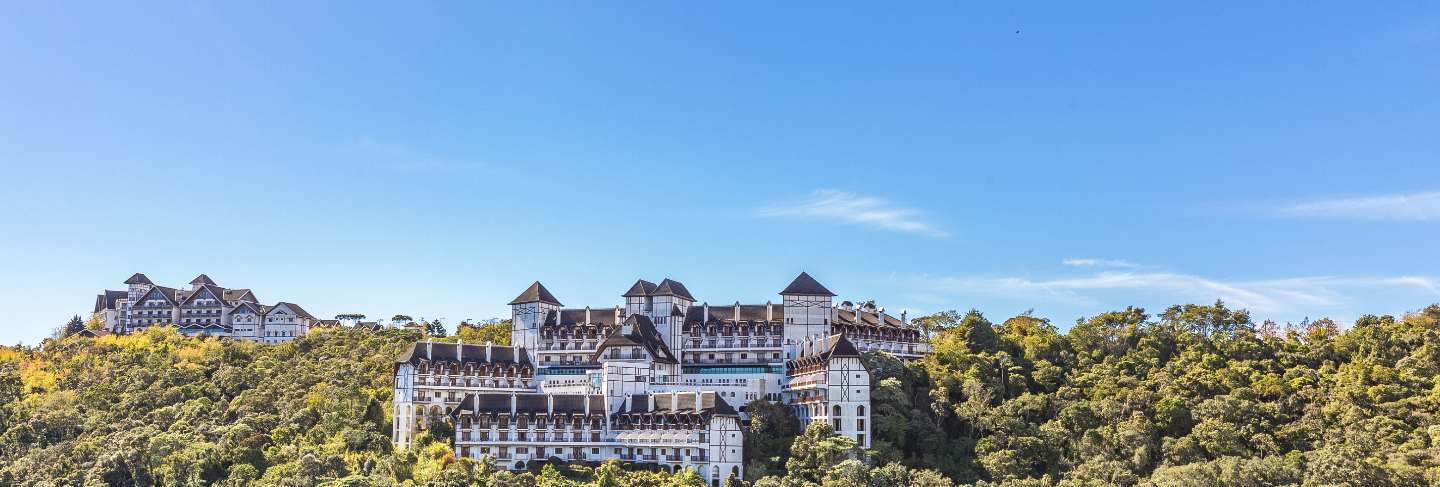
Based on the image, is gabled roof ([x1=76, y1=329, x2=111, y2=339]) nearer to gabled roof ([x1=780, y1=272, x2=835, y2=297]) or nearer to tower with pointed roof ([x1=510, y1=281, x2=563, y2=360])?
tower with pointed roof ([x1=510, y1=281, x2=563, y2=360])

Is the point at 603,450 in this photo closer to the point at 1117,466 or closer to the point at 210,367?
the point at 1117,466

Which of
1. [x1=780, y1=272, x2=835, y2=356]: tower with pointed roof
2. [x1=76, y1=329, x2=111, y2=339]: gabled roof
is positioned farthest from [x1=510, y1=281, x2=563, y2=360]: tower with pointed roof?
[x1=76, y1=329, x2=111, y2=339]: gabled roof

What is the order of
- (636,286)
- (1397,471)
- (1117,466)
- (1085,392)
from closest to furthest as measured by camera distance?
(1397,471)
(1117,466)
(1085,392)
(636,286)

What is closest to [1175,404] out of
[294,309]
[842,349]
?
[842,349]

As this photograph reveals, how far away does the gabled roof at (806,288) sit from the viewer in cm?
7969

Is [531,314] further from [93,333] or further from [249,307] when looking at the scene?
[93,333]

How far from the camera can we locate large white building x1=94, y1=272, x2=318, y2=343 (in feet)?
353

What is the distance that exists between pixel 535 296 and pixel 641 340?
11.0 metres

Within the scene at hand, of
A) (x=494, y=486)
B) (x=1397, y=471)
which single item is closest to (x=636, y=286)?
(x=494, y=486)

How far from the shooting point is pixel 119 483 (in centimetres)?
7512

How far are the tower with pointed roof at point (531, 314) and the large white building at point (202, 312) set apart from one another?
33029mm

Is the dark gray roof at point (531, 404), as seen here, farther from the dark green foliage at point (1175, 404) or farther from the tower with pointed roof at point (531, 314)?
the dark green foliage at point (1175, 404)

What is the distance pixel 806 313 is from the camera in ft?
261

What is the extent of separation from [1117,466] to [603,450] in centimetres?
2764
